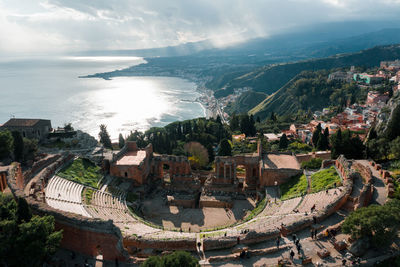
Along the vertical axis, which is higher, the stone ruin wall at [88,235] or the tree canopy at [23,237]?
the tree canopy at [23,237]

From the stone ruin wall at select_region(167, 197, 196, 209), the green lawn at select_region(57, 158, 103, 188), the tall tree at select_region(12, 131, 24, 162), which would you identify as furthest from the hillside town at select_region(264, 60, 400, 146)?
the tall tree at select_region(12, 131, 24, 162)

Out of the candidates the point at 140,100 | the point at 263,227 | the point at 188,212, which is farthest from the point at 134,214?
the point at 140,100

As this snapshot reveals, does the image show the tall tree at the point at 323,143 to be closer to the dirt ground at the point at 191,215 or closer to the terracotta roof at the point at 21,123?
the dirt ground at the point at 191,215

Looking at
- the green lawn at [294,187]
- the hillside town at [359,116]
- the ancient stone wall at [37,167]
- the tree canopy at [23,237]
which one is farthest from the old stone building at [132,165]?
the hillside town at [359,116]

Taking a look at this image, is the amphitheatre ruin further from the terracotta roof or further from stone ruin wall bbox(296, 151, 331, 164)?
the terracotta roof

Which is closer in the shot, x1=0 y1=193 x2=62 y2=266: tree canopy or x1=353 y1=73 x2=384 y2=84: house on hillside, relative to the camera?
x1=0 y1=193 x2=62 y2=266: tree canopy

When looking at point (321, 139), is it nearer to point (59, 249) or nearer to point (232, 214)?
point (232, 214)
